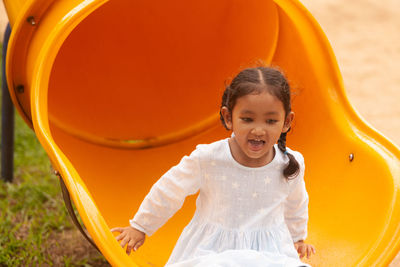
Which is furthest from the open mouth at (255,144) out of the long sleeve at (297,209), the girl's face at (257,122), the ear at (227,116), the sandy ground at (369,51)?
the sandy ground at (369,51)

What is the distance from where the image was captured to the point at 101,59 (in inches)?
112

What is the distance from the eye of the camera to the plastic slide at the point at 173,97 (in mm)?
2064

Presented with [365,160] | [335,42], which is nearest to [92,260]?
[365,160]

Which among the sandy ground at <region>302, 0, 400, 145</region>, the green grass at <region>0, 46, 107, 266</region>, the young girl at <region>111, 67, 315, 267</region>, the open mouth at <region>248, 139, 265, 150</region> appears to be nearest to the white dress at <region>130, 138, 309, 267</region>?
the young girl at <region>111, 67, 315, 267</region>

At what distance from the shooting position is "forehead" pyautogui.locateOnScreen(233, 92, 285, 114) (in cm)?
165

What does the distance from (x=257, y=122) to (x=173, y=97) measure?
1.39 m

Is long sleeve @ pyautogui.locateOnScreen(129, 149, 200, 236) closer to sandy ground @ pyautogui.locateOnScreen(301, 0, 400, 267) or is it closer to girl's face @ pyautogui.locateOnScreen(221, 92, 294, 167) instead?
girl's face @ pyautogui.locateOnScreen(221, 92, 294, 167)

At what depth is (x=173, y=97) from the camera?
3014 mm

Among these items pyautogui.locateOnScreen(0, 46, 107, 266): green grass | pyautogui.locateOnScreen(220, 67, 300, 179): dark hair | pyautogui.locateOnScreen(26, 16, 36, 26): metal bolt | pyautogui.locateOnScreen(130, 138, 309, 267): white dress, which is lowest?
pyautogui.locateOnScreen(0, 46, 107, 266): green grass

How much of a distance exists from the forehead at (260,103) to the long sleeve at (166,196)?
0.23 m

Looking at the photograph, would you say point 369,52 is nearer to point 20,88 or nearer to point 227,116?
point 20,88

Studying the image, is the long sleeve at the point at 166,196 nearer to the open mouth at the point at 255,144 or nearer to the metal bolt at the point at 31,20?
the open mouth at the point at 255,144

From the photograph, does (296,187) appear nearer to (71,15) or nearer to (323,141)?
(323,141)

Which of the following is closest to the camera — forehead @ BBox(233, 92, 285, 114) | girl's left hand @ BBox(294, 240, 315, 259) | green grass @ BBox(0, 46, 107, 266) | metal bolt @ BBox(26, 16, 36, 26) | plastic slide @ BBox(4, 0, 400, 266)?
forehead @ BBox(233, 92, 285, 114)
